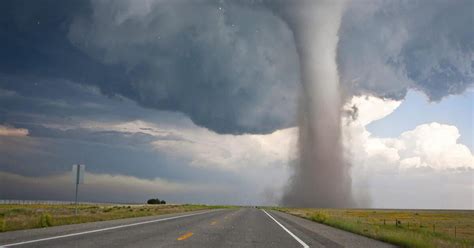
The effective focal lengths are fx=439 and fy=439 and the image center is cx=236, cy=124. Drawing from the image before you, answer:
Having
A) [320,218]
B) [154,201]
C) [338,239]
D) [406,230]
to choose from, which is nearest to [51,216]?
[338,239]

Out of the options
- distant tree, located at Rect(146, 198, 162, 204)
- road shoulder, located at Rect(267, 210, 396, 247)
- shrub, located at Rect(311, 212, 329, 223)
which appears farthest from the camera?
distant tree, located at Rect(146, 198, 162, 204)

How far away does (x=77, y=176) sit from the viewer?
96.2 feet

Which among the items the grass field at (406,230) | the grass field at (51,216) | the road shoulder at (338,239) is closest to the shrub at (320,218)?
the grass field at (406,230)

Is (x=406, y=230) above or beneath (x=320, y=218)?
above

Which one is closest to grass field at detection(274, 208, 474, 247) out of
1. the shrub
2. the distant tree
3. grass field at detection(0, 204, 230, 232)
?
the shrub

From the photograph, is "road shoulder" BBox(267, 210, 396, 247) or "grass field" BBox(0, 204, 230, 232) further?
"grass field" BBox(0, 204, 230, 232)

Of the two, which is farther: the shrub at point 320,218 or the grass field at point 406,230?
the shrub at point 320,218

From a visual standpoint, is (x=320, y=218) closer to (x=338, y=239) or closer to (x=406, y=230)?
(x=406, y=230)

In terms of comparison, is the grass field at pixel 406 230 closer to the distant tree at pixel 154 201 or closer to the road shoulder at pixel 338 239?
the road shoulder at pixel 338 239

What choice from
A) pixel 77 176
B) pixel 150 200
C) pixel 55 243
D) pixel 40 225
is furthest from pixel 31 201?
pixel 55 243

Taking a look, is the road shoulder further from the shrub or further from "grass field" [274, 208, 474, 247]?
the shrub

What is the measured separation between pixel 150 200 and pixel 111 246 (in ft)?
511

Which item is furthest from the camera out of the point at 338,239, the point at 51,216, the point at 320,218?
the point at 320,218

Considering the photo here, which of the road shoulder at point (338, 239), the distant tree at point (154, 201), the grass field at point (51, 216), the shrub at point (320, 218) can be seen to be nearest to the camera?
the road shoulder at point (338, 239)
